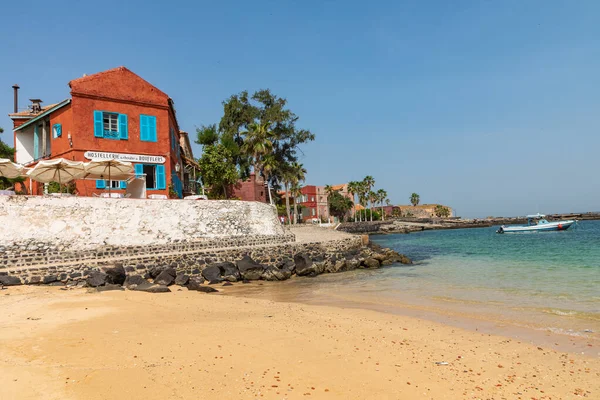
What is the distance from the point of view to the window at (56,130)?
23.3 metres

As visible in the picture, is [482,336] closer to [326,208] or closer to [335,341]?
[335,341]

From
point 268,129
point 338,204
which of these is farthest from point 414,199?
point 268,129

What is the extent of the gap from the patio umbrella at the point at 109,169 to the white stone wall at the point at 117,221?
4.73 feet

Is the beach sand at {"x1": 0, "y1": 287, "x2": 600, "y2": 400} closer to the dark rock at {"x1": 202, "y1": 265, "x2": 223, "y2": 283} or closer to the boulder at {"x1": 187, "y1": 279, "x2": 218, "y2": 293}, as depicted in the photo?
the boulder at {"x1": 187, "y1": 279, "x2": 218, "y2": 293}

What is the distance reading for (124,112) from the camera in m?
23.9

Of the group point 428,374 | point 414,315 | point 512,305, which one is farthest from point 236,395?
point 512,305

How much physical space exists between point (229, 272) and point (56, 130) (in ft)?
46.4

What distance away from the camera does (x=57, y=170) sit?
59.9ft

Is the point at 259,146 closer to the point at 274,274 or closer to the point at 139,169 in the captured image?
the point at 139,169

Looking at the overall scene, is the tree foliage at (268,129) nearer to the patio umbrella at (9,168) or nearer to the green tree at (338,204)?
the patio umbrella at (9,168)

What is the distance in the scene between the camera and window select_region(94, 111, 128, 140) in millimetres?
22969

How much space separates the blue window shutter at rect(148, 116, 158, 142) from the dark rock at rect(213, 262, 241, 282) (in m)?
10.2

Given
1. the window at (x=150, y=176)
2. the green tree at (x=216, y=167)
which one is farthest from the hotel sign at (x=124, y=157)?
the green tree at (x=216, y=167)

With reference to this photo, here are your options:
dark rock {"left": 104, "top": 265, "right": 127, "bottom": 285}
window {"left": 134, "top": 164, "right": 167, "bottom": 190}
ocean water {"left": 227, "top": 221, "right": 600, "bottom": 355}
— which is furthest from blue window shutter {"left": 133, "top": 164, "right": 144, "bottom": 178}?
ocean water {"left": 227, "top": 221, "right": 600, "bottom": 355}
